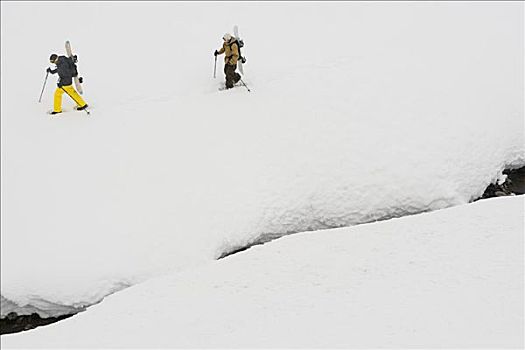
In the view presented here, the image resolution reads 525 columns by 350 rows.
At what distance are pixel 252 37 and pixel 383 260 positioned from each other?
978cm

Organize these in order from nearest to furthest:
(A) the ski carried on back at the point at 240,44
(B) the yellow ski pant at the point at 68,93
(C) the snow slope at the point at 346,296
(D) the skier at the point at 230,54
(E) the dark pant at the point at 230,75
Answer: (C) the snow slope at the point at 346,296 → (D) the skier at the point at 230,54 → (A) the ski carried on back at the point at 240,44 → (B) the yellow ski pant at the point at 68,93 → (E) the dark pant at the point at 230,75

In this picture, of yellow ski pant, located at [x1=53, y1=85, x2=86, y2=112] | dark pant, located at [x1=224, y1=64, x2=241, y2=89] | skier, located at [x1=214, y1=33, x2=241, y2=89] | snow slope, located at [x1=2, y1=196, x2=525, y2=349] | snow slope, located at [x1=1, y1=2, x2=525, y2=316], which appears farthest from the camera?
dark pant, located at [x1=224, y1=64, x2=241, y2=89]

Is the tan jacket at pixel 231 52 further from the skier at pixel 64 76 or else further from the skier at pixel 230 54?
the skier at pixel 64 76

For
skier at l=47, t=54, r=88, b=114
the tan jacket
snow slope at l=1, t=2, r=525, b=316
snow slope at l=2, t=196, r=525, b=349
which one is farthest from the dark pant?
snow slope at l=2, t=196, r=525, b=349

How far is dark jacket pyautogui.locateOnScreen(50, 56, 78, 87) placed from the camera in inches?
521

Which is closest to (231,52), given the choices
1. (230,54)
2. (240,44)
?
(230,54)

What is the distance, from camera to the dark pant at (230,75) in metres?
13.8

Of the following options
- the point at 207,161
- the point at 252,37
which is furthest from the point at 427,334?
the point at 252,37

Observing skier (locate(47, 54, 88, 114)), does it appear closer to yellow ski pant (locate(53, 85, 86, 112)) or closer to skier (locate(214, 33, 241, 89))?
yellow ski pant (locate(53, 85, 86, 112))

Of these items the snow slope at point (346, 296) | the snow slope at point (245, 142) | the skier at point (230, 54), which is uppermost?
the skier at point (230, 54)

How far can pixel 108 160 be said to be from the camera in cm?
1285

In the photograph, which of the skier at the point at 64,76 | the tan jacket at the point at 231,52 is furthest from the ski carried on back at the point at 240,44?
the skier at the point at 64,76

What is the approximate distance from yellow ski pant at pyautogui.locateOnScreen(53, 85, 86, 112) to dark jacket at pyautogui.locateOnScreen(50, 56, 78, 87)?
150mm

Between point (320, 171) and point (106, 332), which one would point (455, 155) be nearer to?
point (320, 171)
